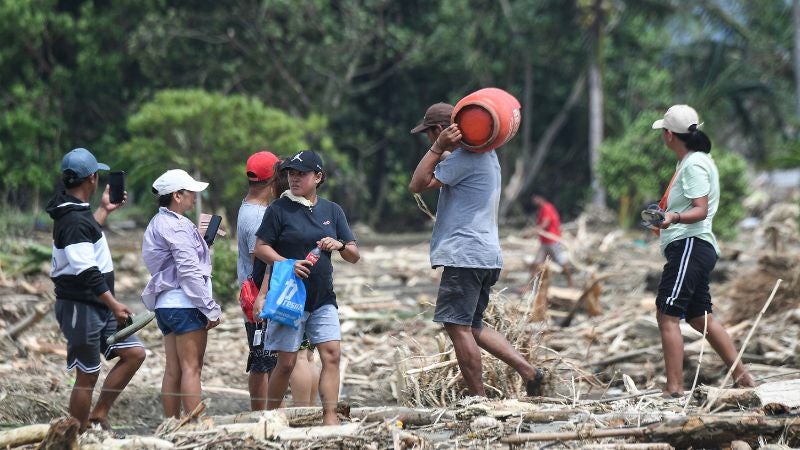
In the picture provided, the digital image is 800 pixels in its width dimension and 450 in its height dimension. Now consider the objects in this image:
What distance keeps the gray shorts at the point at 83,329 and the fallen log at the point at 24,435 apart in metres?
0.90

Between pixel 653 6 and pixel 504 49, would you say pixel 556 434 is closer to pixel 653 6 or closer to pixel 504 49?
pixel 653 6

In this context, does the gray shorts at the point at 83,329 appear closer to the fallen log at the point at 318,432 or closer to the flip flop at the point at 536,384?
the fallen log at the point at 318,432

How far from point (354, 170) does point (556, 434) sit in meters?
27.4

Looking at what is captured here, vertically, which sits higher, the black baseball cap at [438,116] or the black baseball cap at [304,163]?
the black baseball cap at [438,116]

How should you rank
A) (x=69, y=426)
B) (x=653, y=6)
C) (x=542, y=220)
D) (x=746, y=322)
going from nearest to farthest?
1. (x=69, y=426)
2. (x=746, y=322)
3. (x=542, y=220)
4. (x=653, y=6)

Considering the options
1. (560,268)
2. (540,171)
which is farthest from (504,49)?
(560,268)

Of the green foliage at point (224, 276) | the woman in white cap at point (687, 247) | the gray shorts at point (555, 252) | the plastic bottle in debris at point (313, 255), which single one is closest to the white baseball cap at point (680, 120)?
the woman in white cap at point (687, 247)

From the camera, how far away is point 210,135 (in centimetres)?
2414

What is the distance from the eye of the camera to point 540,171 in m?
37.2

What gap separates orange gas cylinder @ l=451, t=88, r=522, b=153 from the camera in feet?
21.5

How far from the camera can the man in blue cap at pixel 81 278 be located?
628 cm

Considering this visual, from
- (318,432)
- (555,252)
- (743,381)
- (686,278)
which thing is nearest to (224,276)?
(555,252)

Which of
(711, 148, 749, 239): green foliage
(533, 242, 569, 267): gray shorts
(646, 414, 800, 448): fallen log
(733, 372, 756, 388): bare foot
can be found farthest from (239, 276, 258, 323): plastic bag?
(711, 148, 749, 239): green foliage

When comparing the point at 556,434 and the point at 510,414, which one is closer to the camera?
the point at 556,434
